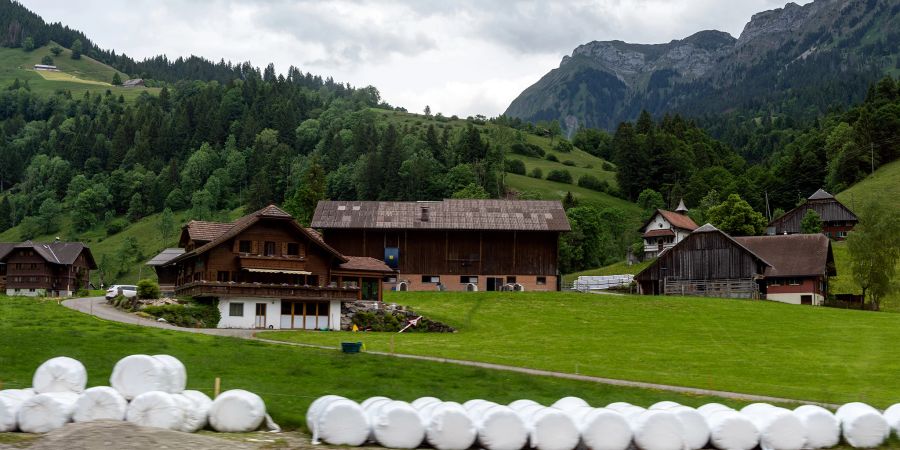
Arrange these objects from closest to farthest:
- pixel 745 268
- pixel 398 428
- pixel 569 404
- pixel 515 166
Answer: pixel 398 428 < pixel 569 404 < pixel 745 268 < pixel 515 166

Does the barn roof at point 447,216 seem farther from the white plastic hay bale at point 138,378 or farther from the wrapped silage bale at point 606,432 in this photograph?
the wrapped silage bale at point 606,432

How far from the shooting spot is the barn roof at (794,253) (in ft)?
298

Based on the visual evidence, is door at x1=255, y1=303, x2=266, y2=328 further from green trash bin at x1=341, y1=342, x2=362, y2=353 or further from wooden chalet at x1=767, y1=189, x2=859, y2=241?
wooden chalet at x1=767, y1=189, x2=859, y2=241

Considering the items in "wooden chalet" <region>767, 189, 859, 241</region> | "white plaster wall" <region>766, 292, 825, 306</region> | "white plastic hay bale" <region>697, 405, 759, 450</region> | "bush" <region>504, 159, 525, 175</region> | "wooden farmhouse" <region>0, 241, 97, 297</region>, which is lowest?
"white plastic hay bale" <region>697, 405, 759, 450</region>

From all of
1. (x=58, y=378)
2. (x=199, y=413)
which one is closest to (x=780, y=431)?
(x=199, y=413)

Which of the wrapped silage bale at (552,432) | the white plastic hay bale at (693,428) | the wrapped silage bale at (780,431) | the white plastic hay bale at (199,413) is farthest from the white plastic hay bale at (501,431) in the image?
the white plastic hay bale at (199,413)

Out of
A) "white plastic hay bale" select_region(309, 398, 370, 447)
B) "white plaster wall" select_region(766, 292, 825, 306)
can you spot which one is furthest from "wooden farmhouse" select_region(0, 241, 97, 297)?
"white plastic hay bale" select_region(309, 398, 370, 447)

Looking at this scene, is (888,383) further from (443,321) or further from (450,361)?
(443,321)

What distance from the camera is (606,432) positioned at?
1097 inches

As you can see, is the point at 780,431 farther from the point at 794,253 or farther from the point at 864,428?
the point at 794,253

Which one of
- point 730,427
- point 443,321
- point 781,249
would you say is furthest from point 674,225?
point 730,427

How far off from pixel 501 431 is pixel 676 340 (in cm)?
3273

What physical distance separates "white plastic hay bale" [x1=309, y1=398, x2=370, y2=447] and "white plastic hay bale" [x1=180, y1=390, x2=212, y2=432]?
3.37 m

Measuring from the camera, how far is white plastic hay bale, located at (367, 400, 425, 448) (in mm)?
27438
